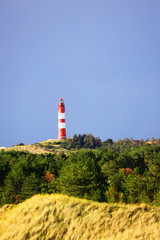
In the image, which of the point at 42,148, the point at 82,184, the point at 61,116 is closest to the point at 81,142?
the point at 61,116

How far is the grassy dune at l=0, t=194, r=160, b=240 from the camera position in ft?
44.5

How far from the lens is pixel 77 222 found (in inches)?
572

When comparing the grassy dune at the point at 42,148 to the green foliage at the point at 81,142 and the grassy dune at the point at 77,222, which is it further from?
the grassy dune at the point at 77,222

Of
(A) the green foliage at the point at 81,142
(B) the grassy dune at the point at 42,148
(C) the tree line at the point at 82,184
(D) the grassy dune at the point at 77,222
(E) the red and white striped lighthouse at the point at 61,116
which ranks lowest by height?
(D) the grassy dune at the point at 77,222

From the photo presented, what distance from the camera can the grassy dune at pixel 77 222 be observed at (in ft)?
44.5

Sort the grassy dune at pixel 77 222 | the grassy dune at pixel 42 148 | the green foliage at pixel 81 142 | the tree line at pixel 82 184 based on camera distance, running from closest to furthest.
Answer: the grassy dune at pixel 77 222, the tree line at pixel 82 184, the grassy dune at pixel 42 148, the green foliage at pixel 81 142

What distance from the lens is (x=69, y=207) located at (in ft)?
51.5

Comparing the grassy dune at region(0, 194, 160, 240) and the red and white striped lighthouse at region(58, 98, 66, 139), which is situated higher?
the red and white striped lighthouse at region(58, 98, 66, 139)

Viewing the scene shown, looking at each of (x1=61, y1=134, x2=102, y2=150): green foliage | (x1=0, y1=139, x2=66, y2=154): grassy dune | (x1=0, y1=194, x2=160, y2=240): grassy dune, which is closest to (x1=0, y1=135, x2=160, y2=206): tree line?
(x1=0, y1=194, x2=160, y2=240): grassy dune

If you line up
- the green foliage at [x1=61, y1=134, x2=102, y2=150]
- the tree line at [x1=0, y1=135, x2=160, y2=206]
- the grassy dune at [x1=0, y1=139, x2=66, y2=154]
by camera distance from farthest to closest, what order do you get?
1. the green foliage at [x1=61, y1=134, x2=102, y2=150]
2. the grassy dune at [x1=0, y1=139, x2=66, y2=154]
3. the tree line at [x1=0, y1=135, x2=160, y2=206]

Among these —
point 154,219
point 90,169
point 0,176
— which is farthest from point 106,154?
point 154,219

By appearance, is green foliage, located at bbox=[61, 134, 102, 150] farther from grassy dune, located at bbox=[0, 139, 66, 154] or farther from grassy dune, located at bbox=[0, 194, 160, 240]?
grassy dune, located at bbox=[0, 194, 160, 240]

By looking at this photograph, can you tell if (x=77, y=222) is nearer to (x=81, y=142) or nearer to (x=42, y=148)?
(x=42, y=148)

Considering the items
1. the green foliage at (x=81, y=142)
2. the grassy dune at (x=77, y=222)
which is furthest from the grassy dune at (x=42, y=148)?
the grassy dune at (x=77, y=222)
